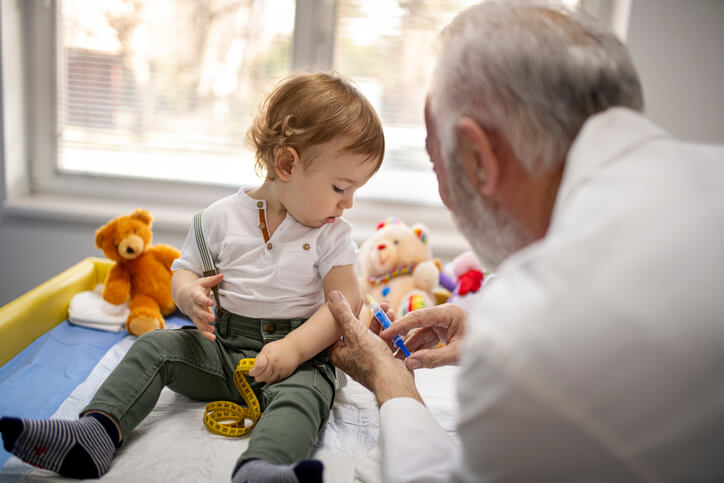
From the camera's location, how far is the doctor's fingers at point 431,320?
115 centimetres

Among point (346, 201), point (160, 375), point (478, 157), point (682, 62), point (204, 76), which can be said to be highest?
point (682, 62)

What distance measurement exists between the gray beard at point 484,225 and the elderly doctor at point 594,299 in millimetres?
77

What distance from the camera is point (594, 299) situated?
54cm

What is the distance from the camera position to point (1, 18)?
6.50 feet

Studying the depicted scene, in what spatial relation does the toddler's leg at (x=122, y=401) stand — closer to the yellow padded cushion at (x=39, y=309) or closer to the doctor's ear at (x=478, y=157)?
the yellow padded cushion at (x=39, y=309)

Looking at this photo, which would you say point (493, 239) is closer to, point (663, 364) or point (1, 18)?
point (663, 364)

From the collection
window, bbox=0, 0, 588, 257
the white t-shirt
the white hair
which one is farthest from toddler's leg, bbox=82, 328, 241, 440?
window, bbox=0, 0, 588, 257

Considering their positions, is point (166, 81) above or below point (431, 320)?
above

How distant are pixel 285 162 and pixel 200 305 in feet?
1.15

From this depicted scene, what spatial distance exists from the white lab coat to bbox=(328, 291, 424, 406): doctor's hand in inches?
14.6

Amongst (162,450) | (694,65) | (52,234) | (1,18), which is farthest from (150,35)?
(694,65)

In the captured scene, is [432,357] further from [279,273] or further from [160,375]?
[160,375]

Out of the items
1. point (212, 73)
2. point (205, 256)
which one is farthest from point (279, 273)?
point (212, 73)

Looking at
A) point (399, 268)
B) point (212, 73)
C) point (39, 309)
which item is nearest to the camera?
point (39, 309)
